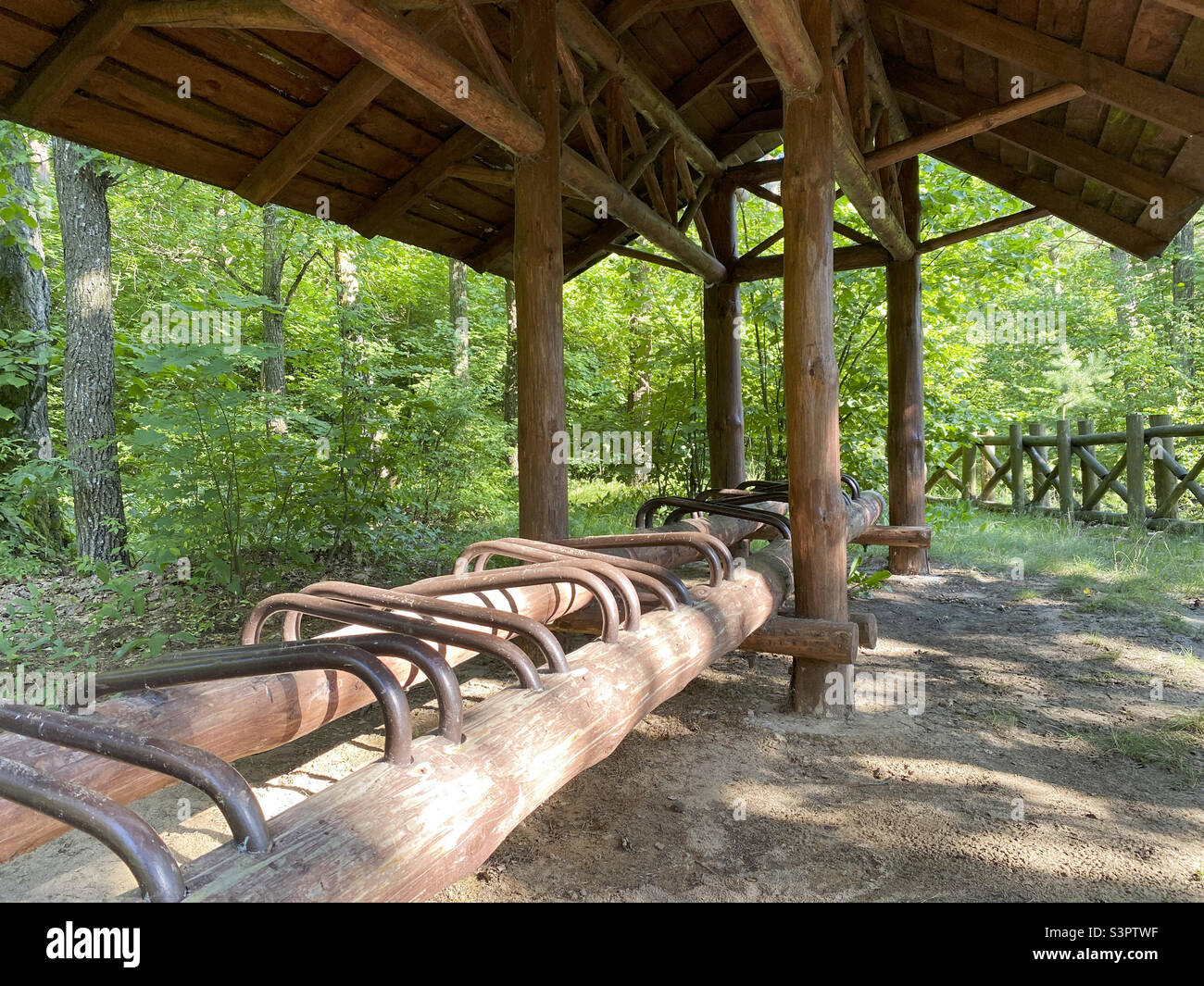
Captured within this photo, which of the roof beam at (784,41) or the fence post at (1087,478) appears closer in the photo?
the roof beam at (784,41)

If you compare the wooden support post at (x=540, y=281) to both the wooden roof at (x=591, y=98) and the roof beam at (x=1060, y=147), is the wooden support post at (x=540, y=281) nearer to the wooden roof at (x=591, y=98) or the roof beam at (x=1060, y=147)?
the wooden roof at (x=591, y=98)

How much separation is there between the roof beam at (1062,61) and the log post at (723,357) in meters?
2.90

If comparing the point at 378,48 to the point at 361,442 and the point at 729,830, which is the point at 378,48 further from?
the point at 361,442

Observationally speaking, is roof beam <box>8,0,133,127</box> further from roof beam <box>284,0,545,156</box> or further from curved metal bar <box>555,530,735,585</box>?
curved metal bar <box>555,530,735,585</box>

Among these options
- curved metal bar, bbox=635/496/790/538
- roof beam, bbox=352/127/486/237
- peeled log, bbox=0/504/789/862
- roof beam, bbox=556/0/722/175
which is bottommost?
peeled log, bbox=0/504/789/862

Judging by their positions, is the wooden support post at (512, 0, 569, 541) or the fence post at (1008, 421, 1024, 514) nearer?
the wooden support post at (512, 0, 569, 541)

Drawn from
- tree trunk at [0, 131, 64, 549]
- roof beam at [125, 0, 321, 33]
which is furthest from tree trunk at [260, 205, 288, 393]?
roof beam at [125, 0, 321, 33]

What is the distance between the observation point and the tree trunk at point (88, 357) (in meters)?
6.65

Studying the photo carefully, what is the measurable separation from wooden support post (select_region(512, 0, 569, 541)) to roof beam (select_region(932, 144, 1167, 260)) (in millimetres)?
4560

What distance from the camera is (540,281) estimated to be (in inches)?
165

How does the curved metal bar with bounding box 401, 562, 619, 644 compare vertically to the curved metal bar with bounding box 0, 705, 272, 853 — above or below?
above

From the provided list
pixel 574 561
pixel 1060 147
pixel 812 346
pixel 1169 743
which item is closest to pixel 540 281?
pixel 812 346

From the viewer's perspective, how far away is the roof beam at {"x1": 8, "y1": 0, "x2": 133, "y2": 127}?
11.2ft

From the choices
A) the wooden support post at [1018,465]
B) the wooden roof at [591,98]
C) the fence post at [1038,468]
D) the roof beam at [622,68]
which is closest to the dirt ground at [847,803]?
the wooden roof at [591,98]
